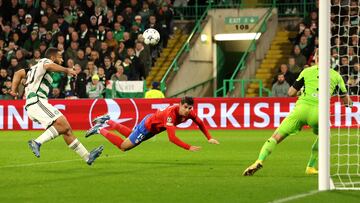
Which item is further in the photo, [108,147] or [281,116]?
[281,116]

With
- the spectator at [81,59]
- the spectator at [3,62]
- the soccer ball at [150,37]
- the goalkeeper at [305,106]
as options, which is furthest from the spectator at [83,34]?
the goalkeeper at [305,106]

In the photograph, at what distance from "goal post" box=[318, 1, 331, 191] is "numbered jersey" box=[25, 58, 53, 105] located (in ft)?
16.5

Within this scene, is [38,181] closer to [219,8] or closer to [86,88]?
[86,88]

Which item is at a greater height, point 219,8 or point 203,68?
point 219,8

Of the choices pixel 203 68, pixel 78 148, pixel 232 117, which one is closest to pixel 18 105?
pixel 232 117

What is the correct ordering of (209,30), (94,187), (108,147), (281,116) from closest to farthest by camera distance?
1. (94,187)
2. (108,147)
3. (281,116)
4. (209,30)

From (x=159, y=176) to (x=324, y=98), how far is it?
3149 mm

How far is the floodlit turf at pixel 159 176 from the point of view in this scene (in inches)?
395

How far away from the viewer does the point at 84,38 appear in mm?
30984

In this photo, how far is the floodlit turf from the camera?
1004cm

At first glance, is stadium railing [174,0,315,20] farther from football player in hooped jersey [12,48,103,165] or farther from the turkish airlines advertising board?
football player in hooped jersey [12,48,103,165]

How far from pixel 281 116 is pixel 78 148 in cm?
1226

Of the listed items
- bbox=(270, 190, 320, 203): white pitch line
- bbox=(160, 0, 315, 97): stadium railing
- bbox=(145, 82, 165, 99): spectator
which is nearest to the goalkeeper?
bbox=(270, 190, 320, 203): white pitch line

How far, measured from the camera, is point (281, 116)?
2516 cm
